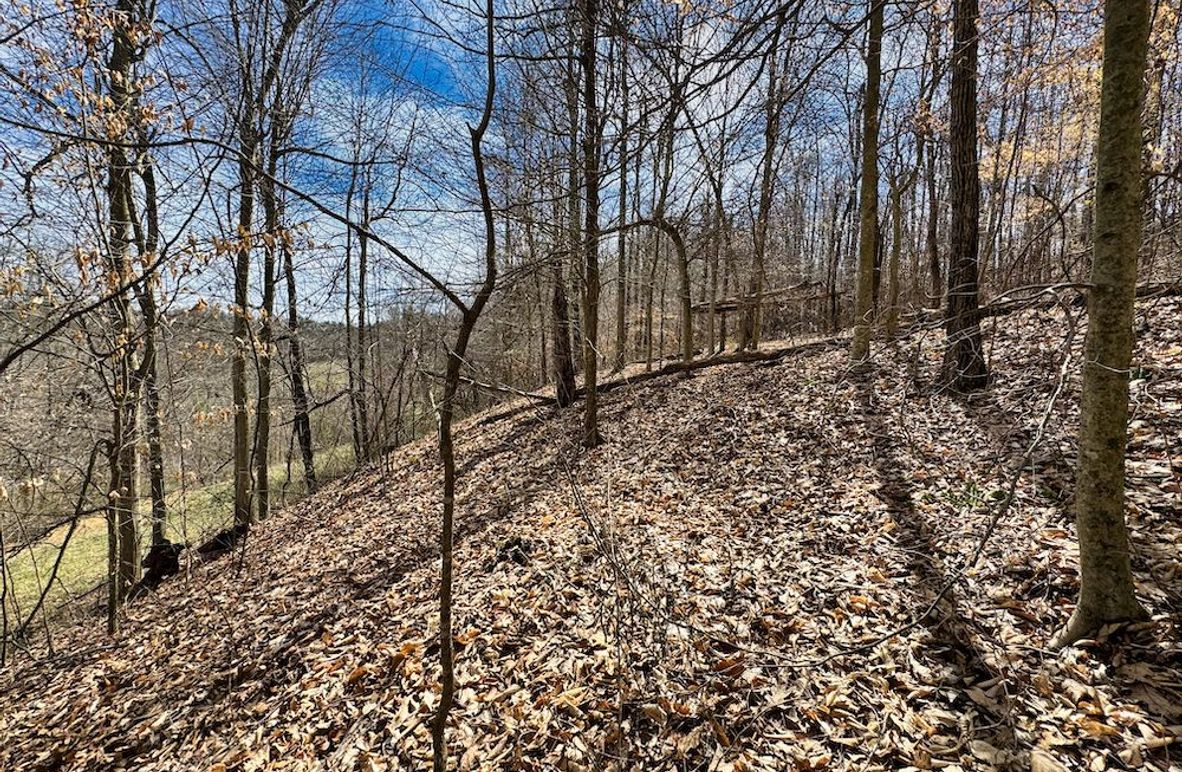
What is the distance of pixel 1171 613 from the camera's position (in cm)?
232

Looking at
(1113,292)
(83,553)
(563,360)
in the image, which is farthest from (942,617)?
(83,553)

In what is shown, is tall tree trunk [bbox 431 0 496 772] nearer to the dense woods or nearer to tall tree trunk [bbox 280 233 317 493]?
the dense woods

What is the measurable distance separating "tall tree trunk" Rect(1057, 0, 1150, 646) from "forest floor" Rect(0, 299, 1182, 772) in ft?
0.59

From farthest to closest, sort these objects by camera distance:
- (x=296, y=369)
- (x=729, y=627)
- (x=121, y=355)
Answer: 1. (x=296, y=369)
2. (x=121, y=355)
3. (x=729, y=627)

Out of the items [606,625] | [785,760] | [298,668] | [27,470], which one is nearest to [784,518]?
[606,625]

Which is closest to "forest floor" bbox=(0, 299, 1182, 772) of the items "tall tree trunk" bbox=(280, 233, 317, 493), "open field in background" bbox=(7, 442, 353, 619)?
"open field in background" bbox=(7, 442, 353, 619)

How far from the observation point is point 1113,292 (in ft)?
6.40

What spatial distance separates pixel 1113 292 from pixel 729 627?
2534 millimetres

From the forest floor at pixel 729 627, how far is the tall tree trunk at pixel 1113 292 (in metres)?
0.18

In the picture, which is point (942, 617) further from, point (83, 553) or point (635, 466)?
point (83, 553)

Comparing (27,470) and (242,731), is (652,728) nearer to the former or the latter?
(242,731)

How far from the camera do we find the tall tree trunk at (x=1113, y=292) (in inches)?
74.3

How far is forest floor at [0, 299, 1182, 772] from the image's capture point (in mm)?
2207

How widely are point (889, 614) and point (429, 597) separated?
3.46m
